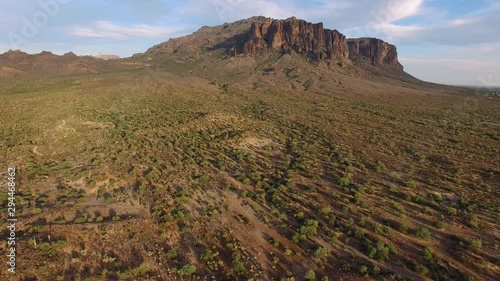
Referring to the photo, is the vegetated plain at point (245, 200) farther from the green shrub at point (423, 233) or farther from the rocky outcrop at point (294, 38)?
the rocky outcrop at point (294, 38)

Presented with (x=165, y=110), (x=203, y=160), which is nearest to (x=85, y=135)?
(x=203, y=160)

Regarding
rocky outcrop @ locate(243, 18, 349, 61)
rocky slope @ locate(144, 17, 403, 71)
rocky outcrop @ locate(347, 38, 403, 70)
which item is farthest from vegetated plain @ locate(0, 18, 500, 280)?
rocky outcrop @ locate(347, 38, 403, 70)

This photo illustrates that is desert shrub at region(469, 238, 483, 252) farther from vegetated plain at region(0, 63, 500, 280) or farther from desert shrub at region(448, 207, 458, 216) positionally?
desert shrub at region(448, 207, 458, 216)

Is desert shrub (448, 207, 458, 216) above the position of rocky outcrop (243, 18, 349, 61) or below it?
below

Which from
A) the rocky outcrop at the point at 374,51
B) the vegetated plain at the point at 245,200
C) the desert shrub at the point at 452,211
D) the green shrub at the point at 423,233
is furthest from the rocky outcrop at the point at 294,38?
the green shrub at the point at 423,233

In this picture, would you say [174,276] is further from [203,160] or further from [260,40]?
[260,40]

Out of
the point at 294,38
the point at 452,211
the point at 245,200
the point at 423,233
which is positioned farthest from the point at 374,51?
the point at 423,233
